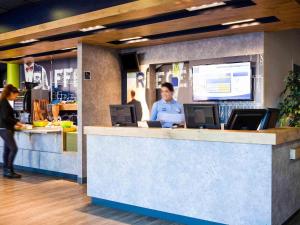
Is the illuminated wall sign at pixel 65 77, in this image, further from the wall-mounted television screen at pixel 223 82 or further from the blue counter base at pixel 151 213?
the blue counter base at pixel 151 213

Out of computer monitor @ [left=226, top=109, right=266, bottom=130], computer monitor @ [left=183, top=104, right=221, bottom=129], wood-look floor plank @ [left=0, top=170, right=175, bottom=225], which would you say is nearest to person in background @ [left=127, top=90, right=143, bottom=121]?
wood-look floor plank @ [left=0, top=170, right=175, bottom=225]

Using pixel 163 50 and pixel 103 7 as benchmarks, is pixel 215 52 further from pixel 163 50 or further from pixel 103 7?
pixel 103 7

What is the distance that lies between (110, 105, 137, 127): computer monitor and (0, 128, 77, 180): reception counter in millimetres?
1949

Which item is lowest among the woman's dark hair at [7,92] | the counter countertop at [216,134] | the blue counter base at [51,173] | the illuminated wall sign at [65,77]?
the blue counter base at [51,173]

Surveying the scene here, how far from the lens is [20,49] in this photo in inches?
294

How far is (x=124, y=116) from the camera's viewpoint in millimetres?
4801

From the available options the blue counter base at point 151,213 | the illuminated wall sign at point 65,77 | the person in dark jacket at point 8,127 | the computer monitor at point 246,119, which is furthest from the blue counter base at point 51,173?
the computer monitor at point 246,119

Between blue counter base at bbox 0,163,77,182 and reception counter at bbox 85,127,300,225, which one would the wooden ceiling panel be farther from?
blue counter base at bbox 0,163,77,182

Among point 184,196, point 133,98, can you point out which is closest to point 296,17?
point 184,196

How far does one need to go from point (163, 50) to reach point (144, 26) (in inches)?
65.1

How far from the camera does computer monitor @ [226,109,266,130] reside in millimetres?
3746

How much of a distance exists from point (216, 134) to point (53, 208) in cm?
244

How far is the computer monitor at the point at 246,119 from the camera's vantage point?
12.3 feet

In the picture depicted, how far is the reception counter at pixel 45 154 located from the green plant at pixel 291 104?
3.80 meters
